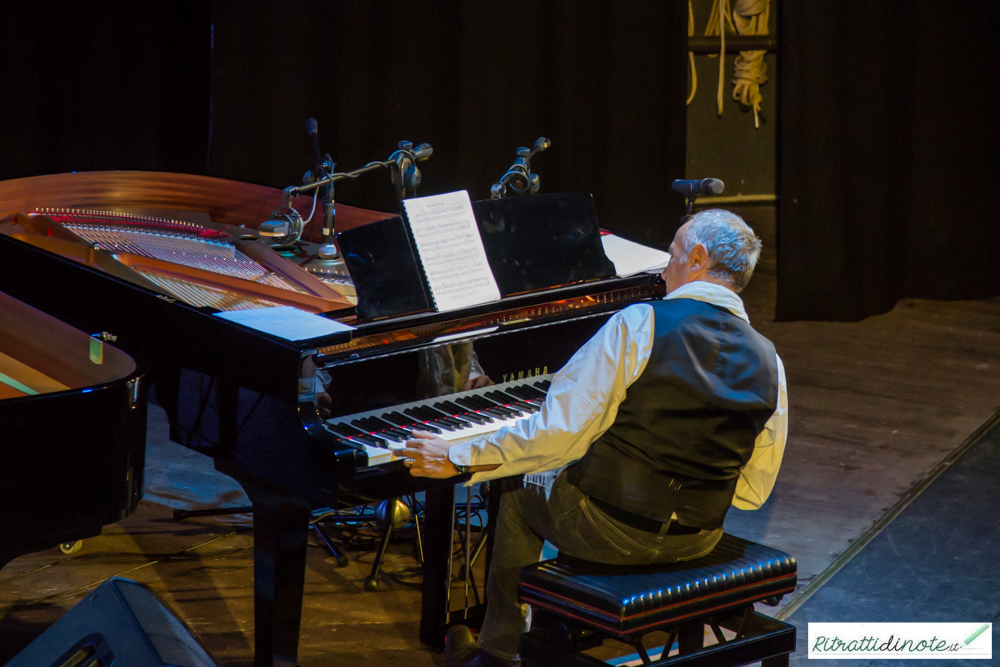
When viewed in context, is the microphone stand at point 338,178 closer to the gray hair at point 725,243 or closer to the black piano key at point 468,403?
the black piano key at point 468,403

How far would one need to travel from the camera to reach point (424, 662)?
317cm

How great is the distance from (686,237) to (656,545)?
0.71 m

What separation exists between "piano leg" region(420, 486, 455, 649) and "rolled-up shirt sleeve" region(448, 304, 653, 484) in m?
0.53

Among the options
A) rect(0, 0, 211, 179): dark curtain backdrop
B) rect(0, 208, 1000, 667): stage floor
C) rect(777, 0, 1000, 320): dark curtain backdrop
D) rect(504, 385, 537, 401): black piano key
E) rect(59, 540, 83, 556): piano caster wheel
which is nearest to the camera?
rect(504, 385, 537, 401): black piano key

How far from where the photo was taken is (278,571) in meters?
2.60

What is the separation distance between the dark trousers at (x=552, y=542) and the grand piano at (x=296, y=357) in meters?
0.24

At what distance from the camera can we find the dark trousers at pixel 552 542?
2.55m

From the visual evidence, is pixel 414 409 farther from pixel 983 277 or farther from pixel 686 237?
pixel 983 277

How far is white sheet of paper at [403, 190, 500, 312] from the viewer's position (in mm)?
2791

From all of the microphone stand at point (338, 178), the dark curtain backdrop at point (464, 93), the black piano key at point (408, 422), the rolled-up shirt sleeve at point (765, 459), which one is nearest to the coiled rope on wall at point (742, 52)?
the dark curtain backdrop at point (464, 93)

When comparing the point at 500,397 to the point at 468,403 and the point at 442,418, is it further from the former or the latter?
the point at 442,418

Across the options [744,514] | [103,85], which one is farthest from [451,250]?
[103,85]

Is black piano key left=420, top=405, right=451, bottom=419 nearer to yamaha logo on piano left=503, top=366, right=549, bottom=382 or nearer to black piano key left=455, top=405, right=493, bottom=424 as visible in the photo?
black piano key left=455, top=405, right=493, bottom=424

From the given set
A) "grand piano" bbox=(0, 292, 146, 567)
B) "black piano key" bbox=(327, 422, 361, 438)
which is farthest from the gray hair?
"grand piano" bbox=(0, 292, 146, 567)
